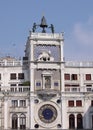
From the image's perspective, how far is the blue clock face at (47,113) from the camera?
7656cm

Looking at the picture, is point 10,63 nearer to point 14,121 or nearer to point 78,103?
point 14,121

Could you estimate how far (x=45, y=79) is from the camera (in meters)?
77.6

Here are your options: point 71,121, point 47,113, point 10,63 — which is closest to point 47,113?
point 47,113

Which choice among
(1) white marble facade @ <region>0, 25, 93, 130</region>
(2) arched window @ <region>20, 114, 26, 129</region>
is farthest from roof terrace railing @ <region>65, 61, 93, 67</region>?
(2) arched window @ <region>20, 114, 26, 129</region>

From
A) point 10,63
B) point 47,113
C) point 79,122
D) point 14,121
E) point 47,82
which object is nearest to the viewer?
point 14,121

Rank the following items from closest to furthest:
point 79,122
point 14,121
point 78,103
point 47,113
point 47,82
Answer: point 14,121
point 47,113
point 47,82
point 79,122
point 78,103

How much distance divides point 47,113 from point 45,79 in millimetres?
6531

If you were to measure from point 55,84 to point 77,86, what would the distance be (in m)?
5.84

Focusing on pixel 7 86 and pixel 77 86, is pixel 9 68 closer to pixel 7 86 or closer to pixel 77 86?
pixel 7 86

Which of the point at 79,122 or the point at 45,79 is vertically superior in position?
the point at 45,79

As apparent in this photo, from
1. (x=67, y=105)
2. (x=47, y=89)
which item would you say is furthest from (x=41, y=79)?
(x=67, y=105)

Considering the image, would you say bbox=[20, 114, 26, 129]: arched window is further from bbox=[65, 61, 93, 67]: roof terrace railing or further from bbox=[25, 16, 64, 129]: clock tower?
bbox=[65, 61, 93, 67]: roof terrace railing

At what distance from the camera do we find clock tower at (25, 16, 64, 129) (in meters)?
76.5

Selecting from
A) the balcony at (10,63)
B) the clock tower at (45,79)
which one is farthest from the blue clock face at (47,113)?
the balcony at (10,63)
